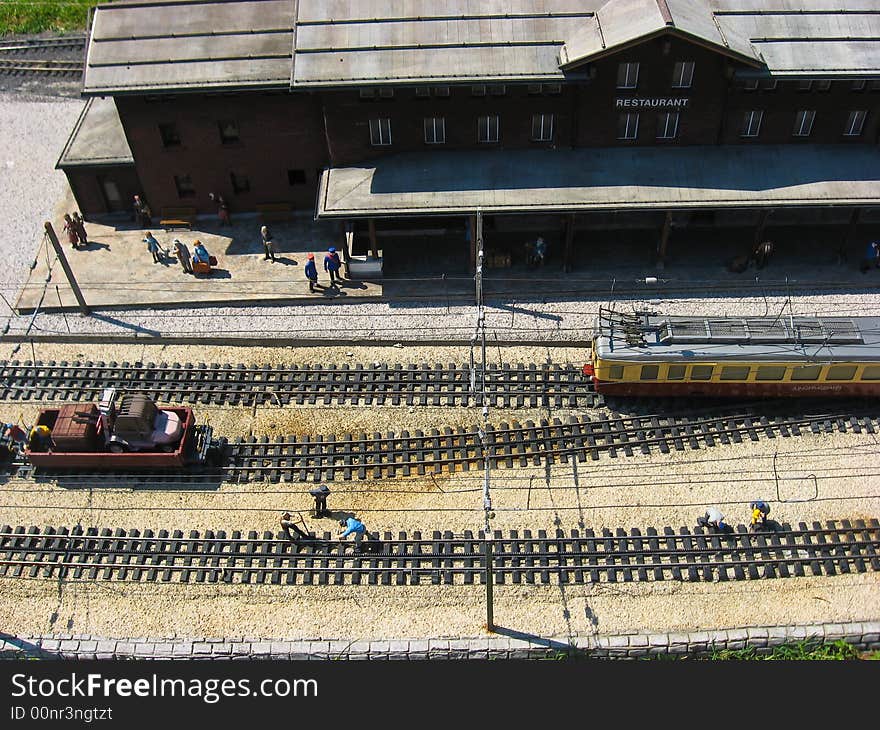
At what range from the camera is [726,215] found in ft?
127

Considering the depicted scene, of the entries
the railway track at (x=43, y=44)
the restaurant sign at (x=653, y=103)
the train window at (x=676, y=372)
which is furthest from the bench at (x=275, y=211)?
the railway track at (x=43, y=44)

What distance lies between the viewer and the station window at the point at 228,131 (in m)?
38.0

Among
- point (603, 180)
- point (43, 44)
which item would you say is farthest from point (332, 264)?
point (43, 44)

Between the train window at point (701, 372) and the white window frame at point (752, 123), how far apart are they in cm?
1217

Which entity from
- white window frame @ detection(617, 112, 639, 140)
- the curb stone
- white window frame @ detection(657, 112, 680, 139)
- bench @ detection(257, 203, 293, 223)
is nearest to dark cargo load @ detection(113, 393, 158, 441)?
the curb stone

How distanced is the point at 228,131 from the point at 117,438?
52.7 feet

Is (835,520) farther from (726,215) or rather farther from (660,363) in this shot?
(726,215)

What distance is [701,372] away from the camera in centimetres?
3047

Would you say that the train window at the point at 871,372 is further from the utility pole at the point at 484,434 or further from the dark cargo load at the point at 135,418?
the dark cargo load at the point at 135,418

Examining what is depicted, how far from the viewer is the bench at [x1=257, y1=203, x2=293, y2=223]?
4062 cm

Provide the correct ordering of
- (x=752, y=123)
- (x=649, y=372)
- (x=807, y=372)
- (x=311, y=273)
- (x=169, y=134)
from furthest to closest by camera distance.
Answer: (x=169, y=134) < (x=311, y=273) < (x=752, y=123) < (x=649, y=372) < (x=807, y=372)

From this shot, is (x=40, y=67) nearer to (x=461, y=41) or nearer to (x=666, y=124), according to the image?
(x=461, y=41)

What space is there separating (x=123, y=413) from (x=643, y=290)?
2179cm

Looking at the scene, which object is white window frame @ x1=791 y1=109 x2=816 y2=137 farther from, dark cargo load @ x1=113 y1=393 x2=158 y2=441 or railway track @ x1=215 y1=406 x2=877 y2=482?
dark cargo load @ x1=113 y1=393 x2=158 y2=441
